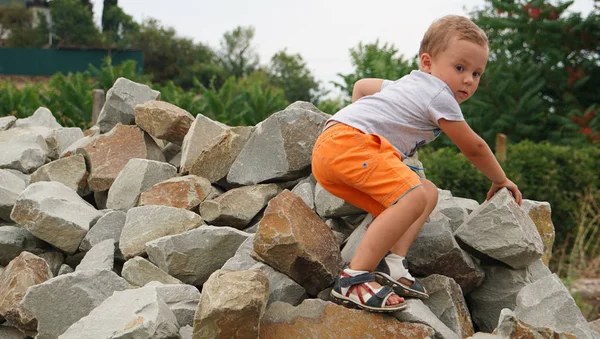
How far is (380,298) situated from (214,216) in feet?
4.08

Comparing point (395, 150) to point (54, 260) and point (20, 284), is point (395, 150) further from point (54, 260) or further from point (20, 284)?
point (54, 260)

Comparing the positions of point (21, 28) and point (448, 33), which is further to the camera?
point (21, 28)

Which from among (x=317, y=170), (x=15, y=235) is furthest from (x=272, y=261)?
(x=15, y=235)

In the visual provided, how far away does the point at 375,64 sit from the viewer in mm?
12219

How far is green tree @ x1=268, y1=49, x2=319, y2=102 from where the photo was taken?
3925 cm

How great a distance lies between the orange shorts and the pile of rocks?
25cm

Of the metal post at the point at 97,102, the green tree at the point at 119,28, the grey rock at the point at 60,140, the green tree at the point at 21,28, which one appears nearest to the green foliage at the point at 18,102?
the metal post at the point at 97,102

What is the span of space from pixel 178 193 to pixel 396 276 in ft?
4.62

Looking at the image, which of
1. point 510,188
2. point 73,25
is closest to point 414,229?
point 510,188

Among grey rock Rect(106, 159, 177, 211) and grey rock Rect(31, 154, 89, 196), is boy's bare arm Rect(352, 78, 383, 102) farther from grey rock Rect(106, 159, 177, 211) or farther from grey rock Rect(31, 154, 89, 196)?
grey rock Rect(31, 154, 89, 196)

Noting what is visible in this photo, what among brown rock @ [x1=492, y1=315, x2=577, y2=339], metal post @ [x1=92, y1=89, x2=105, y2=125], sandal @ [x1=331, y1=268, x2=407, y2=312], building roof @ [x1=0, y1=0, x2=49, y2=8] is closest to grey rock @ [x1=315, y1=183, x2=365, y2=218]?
sandal @ [x1=331, y1=268, x2=407, y2=312]

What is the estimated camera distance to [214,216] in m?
3.81

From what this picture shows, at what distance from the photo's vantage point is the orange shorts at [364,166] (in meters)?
2.96

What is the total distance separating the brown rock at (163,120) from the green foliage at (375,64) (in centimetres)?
767
